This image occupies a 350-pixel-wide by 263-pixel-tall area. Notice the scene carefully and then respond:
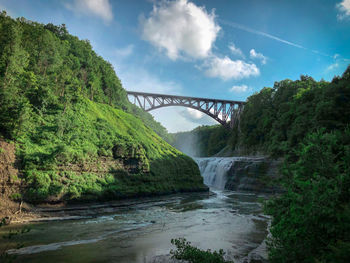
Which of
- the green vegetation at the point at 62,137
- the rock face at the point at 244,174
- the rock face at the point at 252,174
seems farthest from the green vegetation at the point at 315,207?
the rock face at the point at 252,174

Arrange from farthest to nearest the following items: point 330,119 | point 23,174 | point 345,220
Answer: point 330,119, point 23,174, point 345,220

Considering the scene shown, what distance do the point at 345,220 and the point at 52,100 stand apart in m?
22.1

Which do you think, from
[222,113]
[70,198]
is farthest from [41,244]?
[222,113]

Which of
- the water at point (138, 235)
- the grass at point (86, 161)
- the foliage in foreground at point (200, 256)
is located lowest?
the water at point (138, 235)

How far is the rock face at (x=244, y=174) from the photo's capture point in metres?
28.6

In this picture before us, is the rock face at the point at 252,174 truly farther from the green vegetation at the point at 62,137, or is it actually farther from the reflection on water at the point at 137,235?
the reflection on water at the point at 137,235

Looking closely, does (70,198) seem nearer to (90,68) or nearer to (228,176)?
(90,68)

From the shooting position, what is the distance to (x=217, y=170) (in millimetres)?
39219

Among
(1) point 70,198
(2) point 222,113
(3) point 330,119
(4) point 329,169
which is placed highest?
(2) point 222,113

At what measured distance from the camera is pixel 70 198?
48.7 feet

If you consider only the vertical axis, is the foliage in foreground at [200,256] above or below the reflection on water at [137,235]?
above

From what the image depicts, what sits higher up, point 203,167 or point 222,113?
point 222,113

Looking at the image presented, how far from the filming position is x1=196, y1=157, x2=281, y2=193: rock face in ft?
93.8

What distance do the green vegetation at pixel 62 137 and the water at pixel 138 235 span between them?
3106mm
